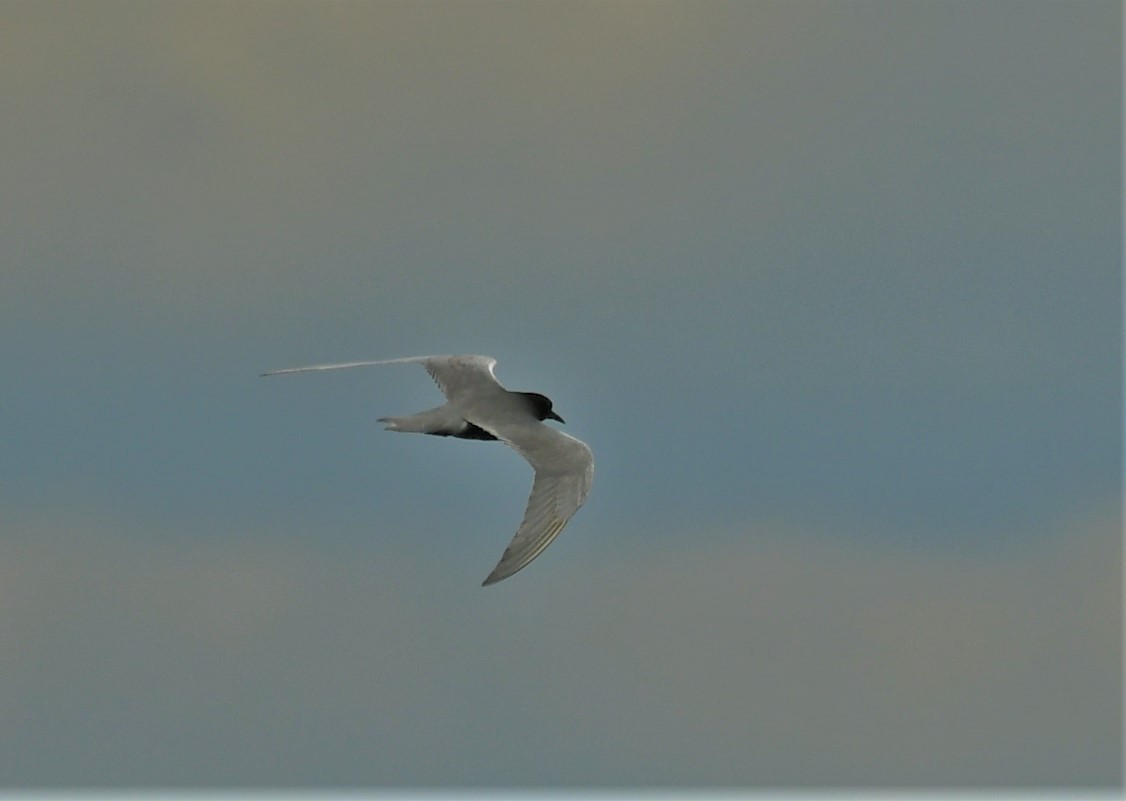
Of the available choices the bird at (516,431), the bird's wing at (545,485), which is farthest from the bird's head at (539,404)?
the bird's wing at (545,485)

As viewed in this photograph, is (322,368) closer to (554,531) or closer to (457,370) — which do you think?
(457,370)

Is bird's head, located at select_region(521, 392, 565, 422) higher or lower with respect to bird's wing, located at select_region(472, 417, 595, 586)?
higher

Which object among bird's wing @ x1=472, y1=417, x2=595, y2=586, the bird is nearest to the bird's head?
the bird

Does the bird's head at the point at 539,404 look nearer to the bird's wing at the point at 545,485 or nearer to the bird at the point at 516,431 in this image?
the bird at the point at 516,431

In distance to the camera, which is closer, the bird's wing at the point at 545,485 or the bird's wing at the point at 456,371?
the bird's wing at the point at 545,485

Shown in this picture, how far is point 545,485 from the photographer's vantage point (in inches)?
1722

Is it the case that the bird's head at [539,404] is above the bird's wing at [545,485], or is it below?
above

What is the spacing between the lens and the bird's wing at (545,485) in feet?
139

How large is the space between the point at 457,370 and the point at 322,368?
3917 millimetres

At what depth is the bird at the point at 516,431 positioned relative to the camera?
42.9m

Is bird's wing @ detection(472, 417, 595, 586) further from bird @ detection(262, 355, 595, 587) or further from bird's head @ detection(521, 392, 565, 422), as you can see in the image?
bird's head @ detection(521, 392, 565, 422)

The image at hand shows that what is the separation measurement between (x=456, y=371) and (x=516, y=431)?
13.4 feet

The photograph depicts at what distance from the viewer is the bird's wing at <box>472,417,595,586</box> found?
42.4 m

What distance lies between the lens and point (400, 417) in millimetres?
47250
